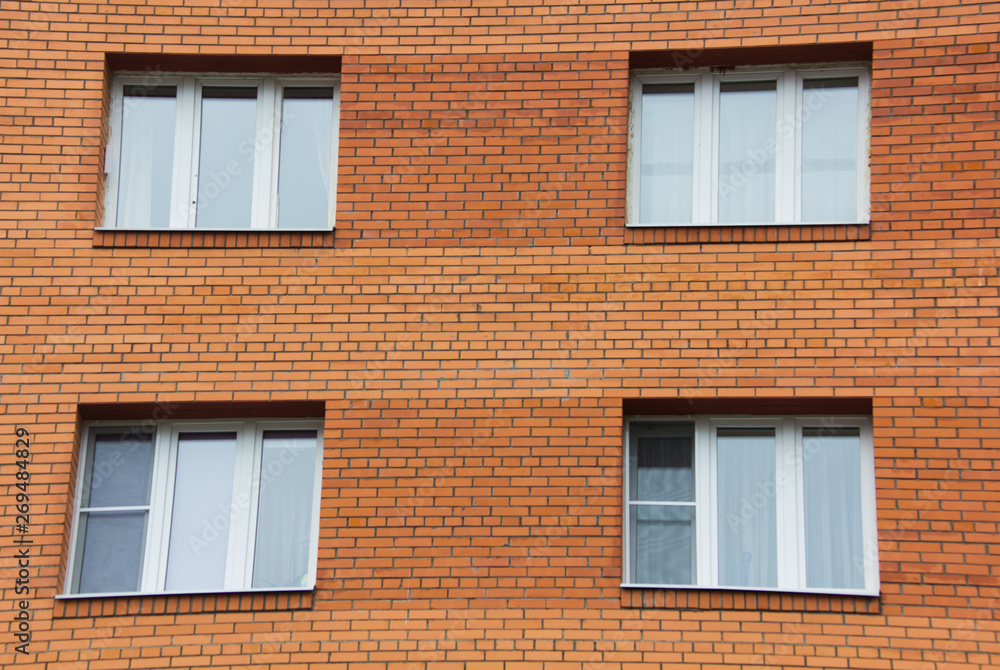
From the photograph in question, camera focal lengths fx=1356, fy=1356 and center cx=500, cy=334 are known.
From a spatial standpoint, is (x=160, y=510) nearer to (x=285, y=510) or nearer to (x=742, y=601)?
(x=285, y=510)

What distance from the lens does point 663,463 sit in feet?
34.4

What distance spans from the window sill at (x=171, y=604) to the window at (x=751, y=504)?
2.55m

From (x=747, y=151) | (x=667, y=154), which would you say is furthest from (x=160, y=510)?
(x=747, y=151)

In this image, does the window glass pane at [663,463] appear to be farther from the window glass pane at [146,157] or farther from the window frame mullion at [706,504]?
the window glass pane at [146,157]

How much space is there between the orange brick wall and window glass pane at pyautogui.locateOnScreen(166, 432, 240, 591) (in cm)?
46

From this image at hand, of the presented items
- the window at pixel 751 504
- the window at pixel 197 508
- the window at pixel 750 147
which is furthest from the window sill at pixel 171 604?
the window at pixel 750 147

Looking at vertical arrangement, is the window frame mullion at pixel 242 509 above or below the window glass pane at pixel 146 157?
below

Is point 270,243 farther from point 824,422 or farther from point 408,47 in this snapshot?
point 824,422

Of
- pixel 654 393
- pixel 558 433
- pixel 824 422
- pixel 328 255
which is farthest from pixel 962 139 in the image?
pixel 328 255

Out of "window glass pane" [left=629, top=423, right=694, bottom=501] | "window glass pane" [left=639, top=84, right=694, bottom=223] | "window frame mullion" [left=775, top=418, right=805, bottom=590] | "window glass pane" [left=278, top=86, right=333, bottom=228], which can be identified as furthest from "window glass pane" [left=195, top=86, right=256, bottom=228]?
"window frame mullion" [left=775, top=418, right=805, bottom=590]

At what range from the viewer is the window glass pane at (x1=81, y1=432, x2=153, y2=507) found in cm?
1052

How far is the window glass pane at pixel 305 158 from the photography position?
11156 mm

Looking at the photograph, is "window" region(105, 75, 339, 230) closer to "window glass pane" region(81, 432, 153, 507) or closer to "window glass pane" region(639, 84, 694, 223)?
"window glass pane" region(81, 432, 153, 507)

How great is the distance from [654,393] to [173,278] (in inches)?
152
